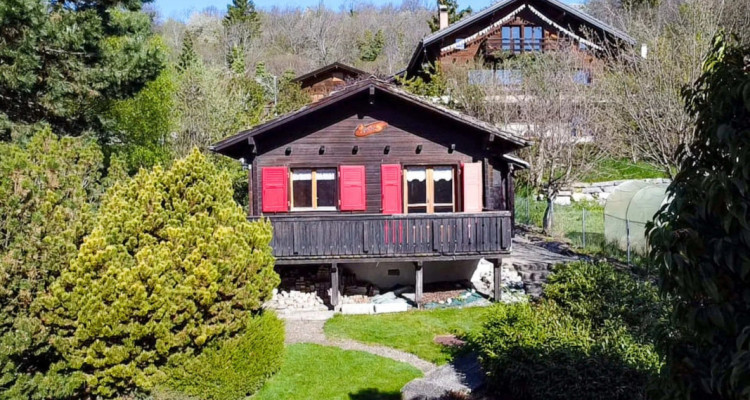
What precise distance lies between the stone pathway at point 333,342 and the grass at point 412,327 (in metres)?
0.18

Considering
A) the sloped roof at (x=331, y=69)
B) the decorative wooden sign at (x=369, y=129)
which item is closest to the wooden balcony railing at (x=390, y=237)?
the decorative wooden sign at (x=369, y=129)

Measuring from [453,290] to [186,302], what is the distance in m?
8.85

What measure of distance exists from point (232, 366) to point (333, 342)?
10.7 ft

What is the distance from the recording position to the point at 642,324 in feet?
29.2

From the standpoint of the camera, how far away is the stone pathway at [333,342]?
11.2 m

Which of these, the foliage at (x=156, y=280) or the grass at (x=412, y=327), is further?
the grass at (x=412, y=327)

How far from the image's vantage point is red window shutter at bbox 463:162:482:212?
51.5 ft

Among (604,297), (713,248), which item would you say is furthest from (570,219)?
(713,248)

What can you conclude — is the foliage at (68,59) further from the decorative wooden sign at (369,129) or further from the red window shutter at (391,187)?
the red window shutter at (391,187)

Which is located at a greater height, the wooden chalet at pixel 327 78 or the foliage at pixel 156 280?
the wooden chalet at pixel 327 78

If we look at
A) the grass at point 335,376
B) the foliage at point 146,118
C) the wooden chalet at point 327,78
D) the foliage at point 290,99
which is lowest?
the grass at point 335,376

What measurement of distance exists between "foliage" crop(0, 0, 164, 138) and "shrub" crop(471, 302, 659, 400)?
12.3 meters

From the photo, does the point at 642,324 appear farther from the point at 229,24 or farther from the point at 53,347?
the point at 229,24

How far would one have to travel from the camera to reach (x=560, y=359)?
7.87 metres
